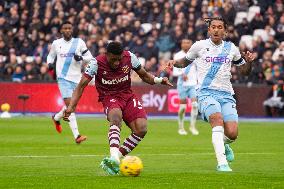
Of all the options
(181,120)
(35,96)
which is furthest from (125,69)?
(35,96)

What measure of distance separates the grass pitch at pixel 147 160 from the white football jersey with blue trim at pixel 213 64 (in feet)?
4.85

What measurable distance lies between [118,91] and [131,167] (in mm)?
1850

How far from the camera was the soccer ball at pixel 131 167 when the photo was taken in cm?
1386

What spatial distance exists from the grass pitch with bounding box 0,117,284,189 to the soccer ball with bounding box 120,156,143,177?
135 millimetres

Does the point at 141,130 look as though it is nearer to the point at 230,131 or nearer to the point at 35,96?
the point at 230,131

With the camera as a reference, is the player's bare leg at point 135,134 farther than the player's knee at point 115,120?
Yes

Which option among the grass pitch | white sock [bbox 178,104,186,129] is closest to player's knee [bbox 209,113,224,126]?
the grass pitch

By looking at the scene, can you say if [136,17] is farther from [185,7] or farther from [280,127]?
[280,127]

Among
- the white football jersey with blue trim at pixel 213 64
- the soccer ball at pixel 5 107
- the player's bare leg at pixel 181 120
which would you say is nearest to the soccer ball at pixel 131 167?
the white football jersey with blue trim at pixel 213 64

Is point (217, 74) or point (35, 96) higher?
point (217, 74)

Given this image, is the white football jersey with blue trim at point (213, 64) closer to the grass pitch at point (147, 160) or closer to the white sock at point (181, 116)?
the grass pitch at point (147, 160)

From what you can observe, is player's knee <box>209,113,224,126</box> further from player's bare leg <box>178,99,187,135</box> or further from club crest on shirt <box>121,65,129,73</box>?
player's bare leg <box>178,99,187,135</box>

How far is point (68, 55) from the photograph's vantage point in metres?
23.2

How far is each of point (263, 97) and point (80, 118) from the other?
7457mm
